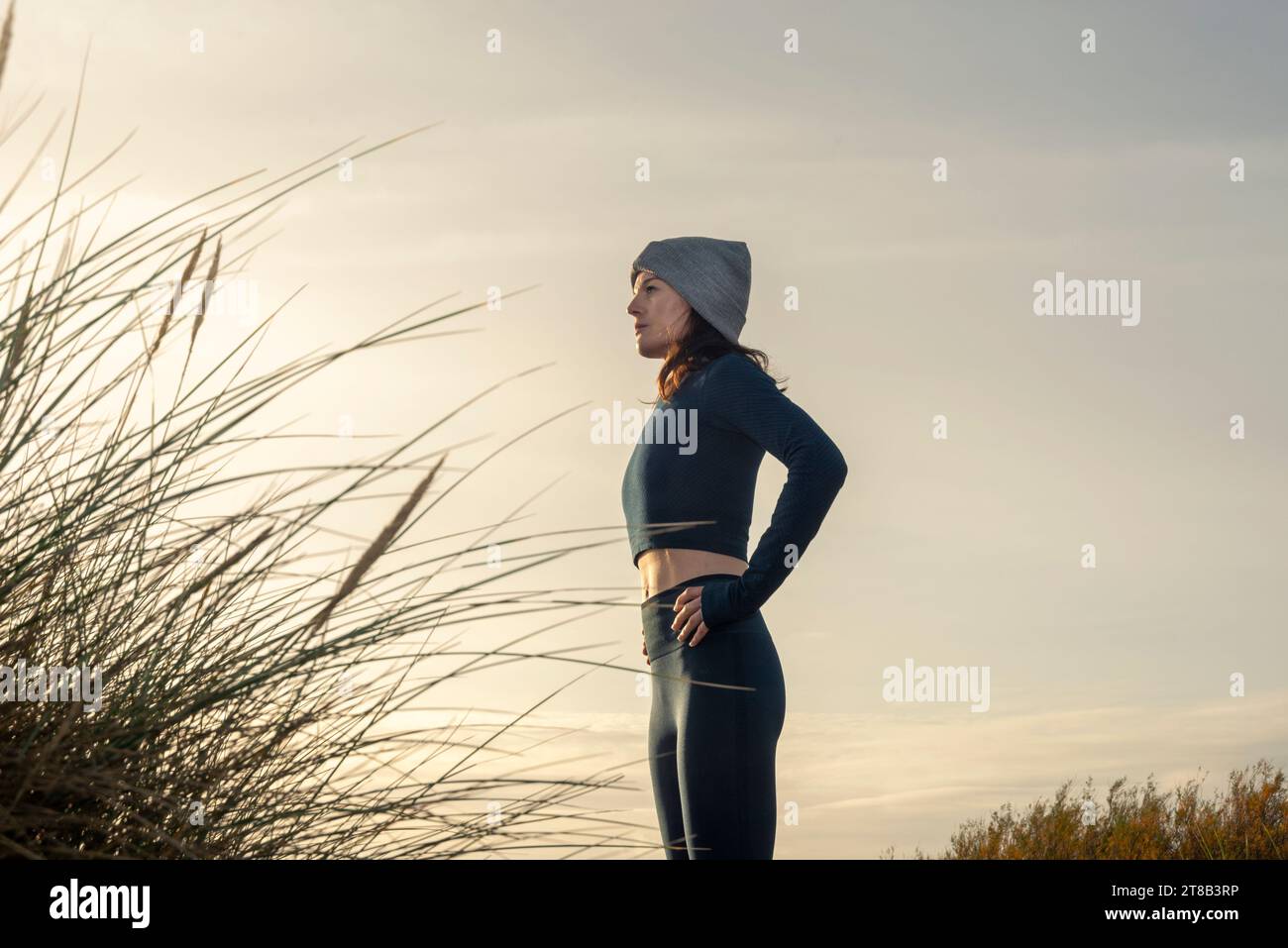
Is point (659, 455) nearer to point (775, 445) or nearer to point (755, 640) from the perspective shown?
point (775, 445)

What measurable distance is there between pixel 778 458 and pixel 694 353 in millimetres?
411

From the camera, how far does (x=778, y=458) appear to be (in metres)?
2.80

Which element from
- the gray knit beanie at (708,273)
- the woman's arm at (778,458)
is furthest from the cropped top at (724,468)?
the gray knit beanie at (708,273)

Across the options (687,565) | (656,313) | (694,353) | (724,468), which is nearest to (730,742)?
(687,565)

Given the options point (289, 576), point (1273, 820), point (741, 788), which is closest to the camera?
point (289, 576)

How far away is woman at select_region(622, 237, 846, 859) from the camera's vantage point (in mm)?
2668

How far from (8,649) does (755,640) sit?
1.52 metres

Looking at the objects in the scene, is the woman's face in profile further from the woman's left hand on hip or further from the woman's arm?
the woman's left hand on hip

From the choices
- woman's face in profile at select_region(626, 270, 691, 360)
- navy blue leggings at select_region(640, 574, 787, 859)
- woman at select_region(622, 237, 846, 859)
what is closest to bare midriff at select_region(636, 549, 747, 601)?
woman at select_region(622, 237, 846, 859)

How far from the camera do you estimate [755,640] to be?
8.89 feet

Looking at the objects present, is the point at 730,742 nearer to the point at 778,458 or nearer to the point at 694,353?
the point at 778,458

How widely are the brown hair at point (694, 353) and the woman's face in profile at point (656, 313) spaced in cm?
2

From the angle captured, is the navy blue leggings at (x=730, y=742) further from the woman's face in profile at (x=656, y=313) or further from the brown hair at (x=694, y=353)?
the woman's face in profile at (x=656, y=313)
